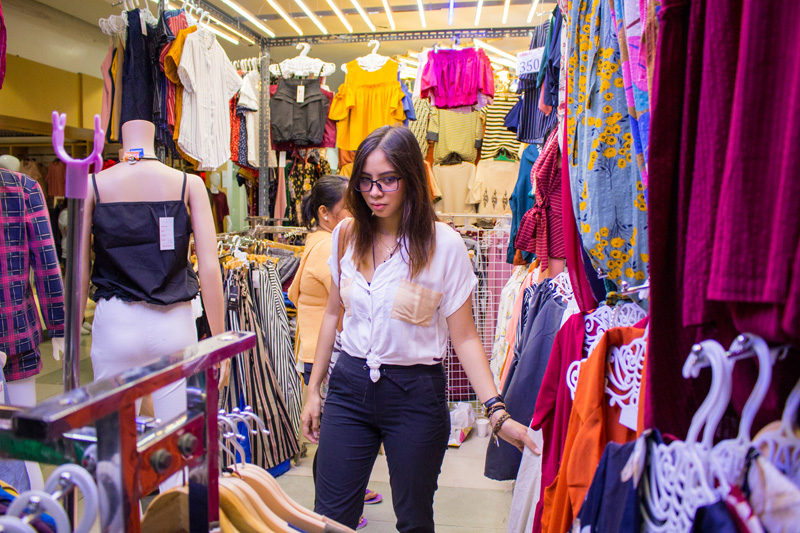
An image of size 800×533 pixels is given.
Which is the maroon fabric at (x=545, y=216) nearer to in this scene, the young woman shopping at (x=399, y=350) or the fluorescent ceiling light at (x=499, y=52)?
the young woman shopping at (x=399, y=350)

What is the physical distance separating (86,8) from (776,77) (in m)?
7.44

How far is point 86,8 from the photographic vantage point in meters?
6.39

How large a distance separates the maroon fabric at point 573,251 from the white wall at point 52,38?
21.5 feet

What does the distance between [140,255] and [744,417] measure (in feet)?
6.93

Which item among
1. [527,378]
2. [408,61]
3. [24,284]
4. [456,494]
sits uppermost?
[408,61]

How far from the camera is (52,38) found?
6.43 metres

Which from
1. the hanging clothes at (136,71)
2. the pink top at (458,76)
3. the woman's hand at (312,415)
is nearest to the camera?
the woman's hand at (312,415)

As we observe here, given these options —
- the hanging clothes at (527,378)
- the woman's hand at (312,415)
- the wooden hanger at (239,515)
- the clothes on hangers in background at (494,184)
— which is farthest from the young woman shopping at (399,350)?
the clothes on hangers in background at (494,184)

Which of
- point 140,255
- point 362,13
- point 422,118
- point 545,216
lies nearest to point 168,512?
point 140,255

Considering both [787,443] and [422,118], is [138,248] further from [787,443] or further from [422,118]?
[422,118]

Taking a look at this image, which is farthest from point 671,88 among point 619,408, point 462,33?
point 462,33

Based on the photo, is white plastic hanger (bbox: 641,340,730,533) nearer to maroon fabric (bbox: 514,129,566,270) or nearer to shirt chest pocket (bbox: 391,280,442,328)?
shirt chest pocket (bbox: 391,280,442,328)

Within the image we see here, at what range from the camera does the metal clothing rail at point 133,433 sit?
0.61 metres

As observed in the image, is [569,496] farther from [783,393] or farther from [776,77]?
[776,77]
